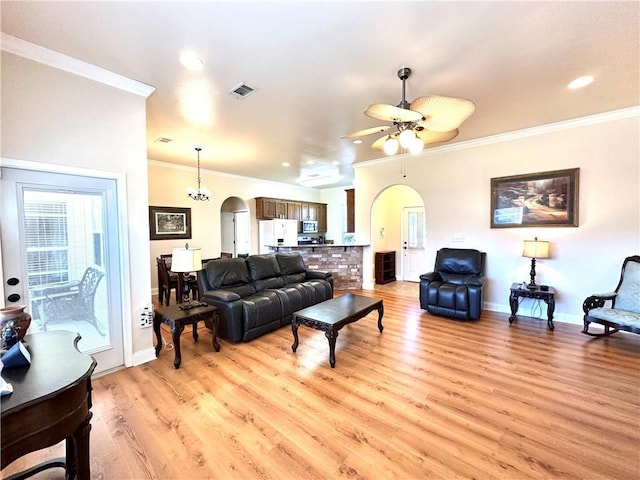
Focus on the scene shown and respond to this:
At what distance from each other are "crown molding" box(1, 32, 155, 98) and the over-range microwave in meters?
6.33

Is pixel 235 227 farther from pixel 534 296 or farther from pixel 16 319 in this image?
pixel 534 296

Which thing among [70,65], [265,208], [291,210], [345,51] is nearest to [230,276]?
[70,65]

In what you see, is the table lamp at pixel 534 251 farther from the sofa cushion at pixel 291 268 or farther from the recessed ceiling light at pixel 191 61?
the recessed ceiling light at pixel 191 61

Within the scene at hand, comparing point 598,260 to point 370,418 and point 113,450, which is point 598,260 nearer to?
point 370,418

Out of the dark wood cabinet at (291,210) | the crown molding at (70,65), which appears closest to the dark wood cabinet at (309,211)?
the dark wood cabinet at (291,210)

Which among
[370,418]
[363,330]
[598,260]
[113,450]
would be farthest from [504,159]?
[113,450]

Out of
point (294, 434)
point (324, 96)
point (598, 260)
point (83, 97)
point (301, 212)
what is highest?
point (324, 96)

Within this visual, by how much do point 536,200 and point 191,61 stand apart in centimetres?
491

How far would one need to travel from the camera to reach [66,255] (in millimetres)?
2479

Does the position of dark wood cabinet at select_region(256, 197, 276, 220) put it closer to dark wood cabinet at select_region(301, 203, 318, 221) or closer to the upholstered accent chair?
dark wood cabinet at select_region(301, 203, 318, 221)

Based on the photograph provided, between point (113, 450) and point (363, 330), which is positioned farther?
point (363, 330)

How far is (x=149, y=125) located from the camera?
3.87 m

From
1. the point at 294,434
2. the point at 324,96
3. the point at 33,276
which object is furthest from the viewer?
the point at 324,96

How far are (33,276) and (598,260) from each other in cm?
648
